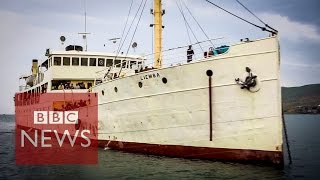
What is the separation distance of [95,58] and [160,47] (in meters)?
8.75

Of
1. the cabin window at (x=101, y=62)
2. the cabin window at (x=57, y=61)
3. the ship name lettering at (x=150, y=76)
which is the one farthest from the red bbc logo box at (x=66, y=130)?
the ship name lettering at (x=150, y=76)

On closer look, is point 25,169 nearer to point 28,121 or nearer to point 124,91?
point 124,91

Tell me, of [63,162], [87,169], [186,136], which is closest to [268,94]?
[186,136]

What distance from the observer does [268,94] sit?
12312 mm

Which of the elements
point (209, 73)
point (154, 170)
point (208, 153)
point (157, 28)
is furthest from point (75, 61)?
point (208, 153)

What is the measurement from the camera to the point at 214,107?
513 inches

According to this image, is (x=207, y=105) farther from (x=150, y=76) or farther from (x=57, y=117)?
(x=57, y=117)

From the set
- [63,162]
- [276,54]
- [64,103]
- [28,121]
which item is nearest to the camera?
[276,54]

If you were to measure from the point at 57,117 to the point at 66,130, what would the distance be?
1.38 meters

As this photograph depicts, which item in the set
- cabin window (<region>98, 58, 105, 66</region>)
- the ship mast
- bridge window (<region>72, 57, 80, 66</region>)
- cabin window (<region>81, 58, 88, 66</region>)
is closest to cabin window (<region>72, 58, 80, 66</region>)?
bridge window (<region>72, 57, 80, 66</region>)

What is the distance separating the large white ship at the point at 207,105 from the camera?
12.3 meters

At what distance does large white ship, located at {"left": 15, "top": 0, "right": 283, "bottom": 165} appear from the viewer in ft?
40.4

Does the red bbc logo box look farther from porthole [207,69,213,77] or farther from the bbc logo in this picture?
porthole [207,69,213,77]

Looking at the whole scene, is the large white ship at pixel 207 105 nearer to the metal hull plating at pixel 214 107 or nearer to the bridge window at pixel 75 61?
the metal hull plating at pixel 214 107
